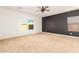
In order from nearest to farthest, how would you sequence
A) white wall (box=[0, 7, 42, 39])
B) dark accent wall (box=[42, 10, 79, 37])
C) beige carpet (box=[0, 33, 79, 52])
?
beige carpet (box=[0, 33, 79, 52])
white wall (box=[0, 7, 42, 39])
dark accent wall (box=[42, 10, 79, 37])

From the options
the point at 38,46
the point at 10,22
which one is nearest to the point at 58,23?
the point at 10,22

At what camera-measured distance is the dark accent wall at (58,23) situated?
6297mm

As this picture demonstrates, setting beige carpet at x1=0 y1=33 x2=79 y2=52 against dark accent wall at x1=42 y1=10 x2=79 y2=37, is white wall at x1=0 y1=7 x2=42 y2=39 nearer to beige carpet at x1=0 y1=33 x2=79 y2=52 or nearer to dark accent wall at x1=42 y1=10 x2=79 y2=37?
beige carpet at x1=0 y1=33 x2=79 y2=52

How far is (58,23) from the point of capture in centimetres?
727

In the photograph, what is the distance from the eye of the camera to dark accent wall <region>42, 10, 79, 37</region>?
6297mm

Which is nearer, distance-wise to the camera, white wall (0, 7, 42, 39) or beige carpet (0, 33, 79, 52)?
beige carpet (0, 33, 79, 52)

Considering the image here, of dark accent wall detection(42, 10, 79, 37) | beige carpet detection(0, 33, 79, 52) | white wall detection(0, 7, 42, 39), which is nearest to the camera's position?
beige carpet detection(0, 33, 79, 52)

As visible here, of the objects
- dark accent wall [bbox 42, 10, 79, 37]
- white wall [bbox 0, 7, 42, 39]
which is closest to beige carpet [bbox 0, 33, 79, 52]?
white wall [bbox 0, 7, 42, 39]

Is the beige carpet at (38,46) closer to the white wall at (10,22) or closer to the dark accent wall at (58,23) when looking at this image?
the white wall at (10,22)

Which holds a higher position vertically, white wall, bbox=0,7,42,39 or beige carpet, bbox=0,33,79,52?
white wall, bbox=0,7,42,39

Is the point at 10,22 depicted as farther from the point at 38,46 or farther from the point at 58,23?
the point at 58,23

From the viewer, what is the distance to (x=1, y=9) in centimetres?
488
